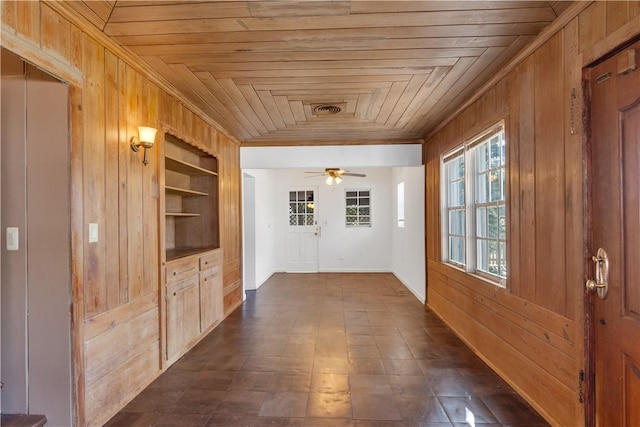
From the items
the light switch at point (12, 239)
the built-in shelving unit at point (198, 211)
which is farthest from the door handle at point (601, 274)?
the built-in shelving unit at point (198, 211)

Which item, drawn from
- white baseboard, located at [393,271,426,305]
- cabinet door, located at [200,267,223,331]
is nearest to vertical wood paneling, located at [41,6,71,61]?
cabinet door, located at [200,267,223,331]

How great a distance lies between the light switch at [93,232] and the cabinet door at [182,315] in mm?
1000

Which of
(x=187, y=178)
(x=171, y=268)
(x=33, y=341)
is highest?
(x=187, y=178)

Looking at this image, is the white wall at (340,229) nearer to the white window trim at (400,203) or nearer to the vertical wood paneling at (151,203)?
the white window trim at (400,203)

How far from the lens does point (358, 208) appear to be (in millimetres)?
8016

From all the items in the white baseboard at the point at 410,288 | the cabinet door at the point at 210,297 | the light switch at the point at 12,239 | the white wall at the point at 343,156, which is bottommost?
the white baseboard at the point at 410,288

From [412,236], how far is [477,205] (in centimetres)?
246

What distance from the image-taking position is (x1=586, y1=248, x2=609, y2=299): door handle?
166 cm

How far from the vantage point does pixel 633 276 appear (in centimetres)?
152

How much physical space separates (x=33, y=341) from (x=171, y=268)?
1.16 metres

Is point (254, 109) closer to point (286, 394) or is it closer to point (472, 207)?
point (472, 207)

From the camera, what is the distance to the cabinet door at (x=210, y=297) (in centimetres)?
370

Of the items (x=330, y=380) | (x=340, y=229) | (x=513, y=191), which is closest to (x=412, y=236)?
(x=340, y=229)

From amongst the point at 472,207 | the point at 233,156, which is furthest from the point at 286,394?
the point at 233,156
